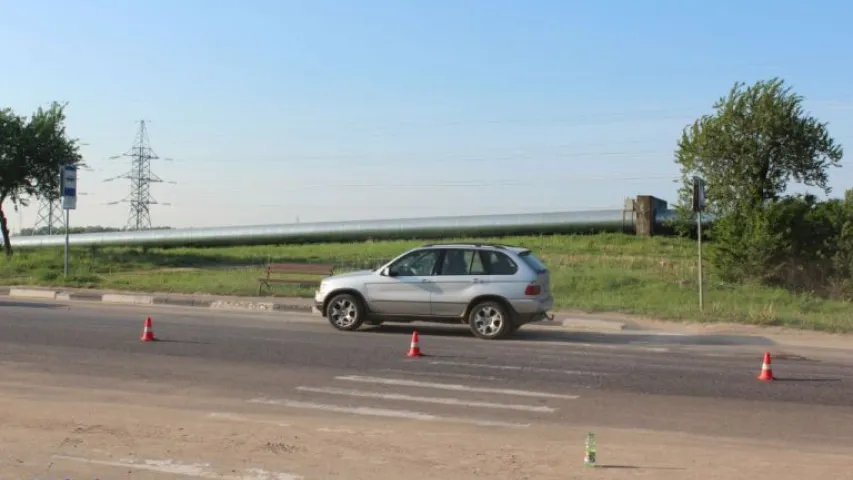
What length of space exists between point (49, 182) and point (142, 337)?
26.7 meters

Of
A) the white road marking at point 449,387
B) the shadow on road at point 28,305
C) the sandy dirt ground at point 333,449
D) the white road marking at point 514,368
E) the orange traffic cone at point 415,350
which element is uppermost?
the shadow on road at point 28,305

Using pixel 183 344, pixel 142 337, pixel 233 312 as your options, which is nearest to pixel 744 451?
pixel 183 344

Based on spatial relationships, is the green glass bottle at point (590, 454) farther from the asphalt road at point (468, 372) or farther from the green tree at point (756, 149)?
the green tree at point (756, 149)

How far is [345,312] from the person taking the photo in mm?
15945

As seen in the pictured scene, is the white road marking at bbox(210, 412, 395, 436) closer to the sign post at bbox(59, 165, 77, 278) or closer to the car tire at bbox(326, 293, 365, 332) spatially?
the car tire at bbox(326, 293, 365, 332)

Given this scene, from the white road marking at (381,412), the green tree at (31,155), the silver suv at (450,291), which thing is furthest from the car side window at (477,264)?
the green tree at (31,155)

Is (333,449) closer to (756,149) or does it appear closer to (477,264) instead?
(477,264)

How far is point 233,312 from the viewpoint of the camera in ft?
66.0

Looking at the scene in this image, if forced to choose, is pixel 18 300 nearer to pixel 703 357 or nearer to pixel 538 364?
pixel 538 364

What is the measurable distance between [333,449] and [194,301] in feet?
51.4

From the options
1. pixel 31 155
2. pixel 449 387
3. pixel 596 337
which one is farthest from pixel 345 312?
pixel 31 155

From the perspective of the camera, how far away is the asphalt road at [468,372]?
8734mm

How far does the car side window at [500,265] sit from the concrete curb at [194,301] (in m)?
3.30

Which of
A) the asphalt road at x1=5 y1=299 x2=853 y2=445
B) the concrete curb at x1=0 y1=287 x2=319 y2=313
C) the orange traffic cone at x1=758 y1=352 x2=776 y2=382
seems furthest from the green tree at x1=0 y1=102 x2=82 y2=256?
the orange traffic cone at x1=758 y1=352 x2=776 y2=382
